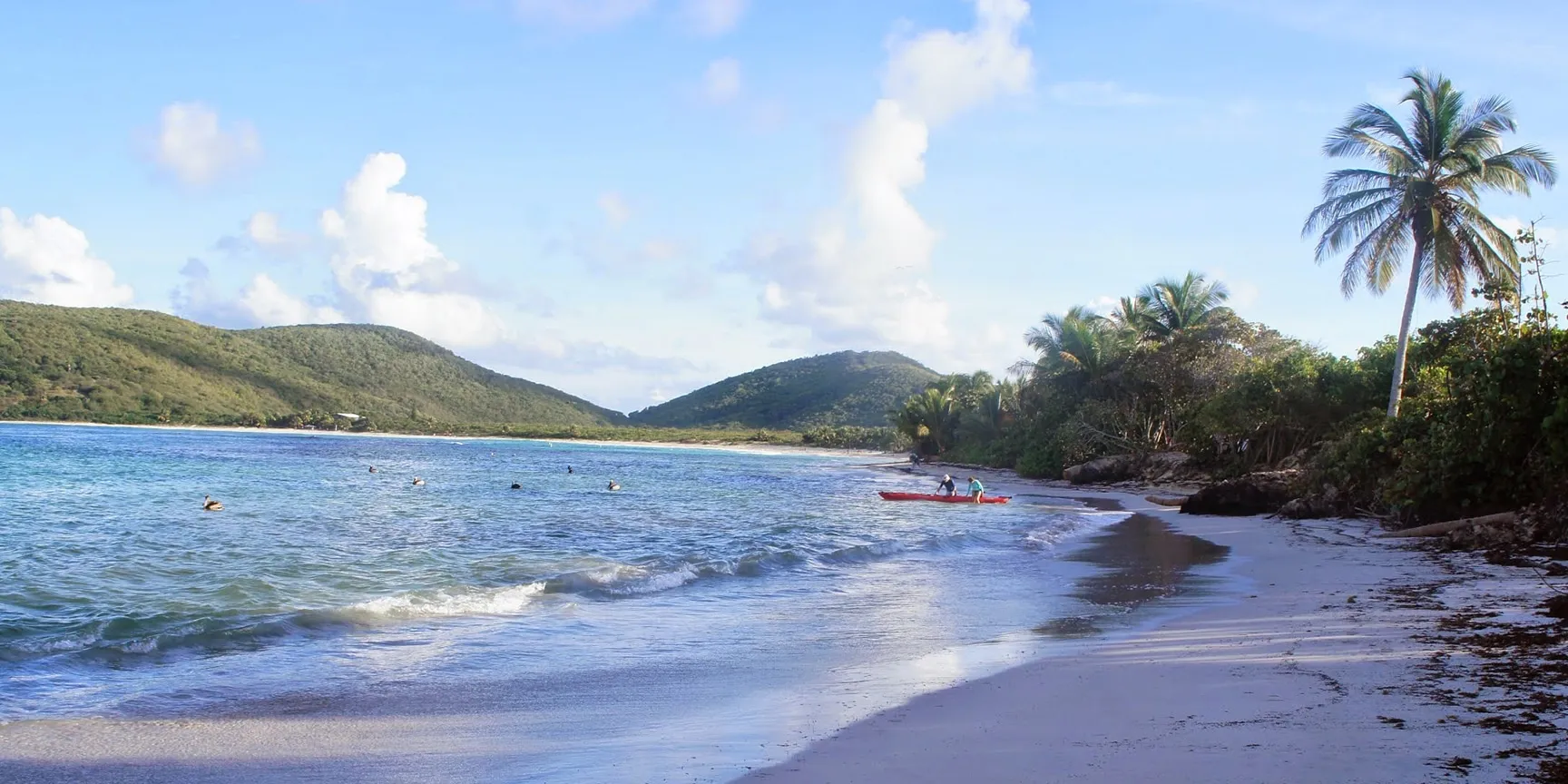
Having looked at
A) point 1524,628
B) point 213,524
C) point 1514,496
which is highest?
point 1514,496

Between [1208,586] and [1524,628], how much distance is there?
15.4ft

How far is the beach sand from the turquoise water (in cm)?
39

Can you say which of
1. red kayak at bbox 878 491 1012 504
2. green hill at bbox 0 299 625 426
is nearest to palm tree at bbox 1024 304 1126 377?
red kayak at bbox 878 491 1012 504

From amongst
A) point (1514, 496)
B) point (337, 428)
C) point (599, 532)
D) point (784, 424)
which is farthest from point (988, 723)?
point (784, 424)

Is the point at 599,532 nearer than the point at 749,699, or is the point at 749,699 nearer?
the point at 749,699

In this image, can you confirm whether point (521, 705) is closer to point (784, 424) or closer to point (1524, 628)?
point (1524, 628)

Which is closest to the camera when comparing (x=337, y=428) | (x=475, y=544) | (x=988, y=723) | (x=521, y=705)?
(x=988, y=723)

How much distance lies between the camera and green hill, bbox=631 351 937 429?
453 ft

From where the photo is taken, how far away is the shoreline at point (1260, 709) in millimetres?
4285

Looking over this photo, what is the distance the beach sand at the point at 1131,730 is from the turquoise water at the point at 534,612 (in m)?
0.39

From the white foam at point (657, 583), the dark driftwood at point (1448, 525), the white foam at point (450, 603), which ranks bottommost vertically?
the white foam at point (450, 603)

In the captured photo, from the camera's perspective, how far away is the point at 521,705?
6.51m

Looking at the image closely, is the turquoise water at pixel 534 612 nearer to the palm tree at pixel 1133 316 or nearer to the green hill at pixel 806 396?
the palm tree at pixel 1133 316

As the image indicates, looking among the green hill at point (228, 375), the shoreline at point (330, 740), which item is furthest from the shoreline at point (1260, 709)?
the green hill at point (228, 375)
